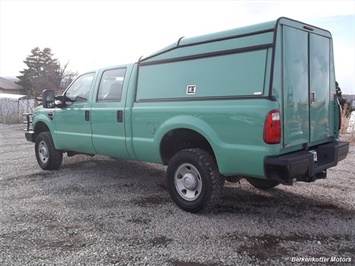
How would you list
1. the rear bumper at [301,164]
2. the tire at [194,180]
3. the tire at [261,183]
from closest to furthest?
the rear bumper at [301,164]
the tire at [194,180]
the tire at [261,183]

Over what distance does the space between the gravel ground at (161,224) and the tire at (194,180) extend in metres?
0.17

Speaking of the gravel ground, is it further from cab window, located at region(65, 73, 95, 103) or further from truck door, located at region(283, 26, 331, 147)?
cab window, located at region(65, 73, 95, 103)

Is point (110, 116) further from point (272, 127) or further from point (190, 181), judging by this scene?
point (272, 127)

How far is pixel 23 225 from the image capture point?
391cm

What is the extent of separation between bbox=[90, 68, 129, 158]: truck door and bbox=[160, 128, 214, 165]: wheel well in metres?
0.73

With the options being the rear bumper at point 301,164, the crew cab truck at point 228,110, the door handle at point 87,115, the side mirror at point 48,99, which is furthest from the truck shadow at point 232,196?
the side mirror at point 48,99

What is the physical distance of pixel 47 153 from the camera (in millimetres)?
6566

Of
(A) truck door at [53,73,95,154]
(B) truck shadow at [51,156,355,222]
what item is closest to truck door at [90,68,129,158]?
(A) truck door at [53,73,95,154]

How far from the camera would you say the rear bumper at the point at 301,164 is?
338cm

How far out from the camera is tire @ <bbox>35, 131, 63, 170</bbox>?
646 centimetres

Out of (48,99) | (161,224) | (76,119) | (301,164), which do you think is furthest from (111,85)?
(301,164)

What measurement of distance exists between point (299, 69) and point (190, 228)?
7.31ft

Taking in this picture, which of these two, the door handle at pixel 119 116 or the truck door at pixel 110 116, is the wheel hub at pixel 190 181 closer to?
the truck door at pixel 110 116

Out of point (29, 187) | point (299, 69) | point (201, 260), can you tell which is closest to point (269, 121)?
point (299, 69)
